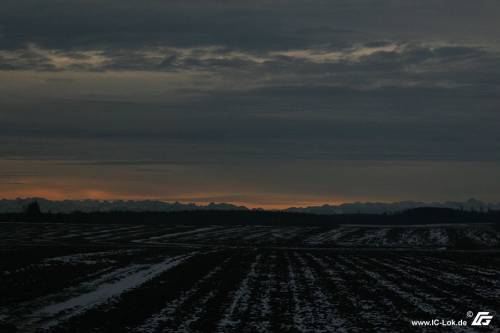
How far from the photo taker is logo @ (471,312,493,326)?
71.5 ft

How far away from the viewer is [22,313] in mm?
23328

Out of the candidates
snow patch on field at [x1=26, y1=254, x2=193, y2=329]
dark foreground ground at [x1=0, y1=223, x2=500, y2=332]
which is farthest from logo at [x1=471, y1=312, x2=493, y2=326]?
snow patch on field at [x1=26, y1=254, x2=193, y2=329]

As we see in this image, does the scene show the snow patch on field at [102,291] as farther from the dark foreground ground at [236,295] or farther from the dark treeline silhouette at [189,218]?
the dark treeline silhouette at [189,218]

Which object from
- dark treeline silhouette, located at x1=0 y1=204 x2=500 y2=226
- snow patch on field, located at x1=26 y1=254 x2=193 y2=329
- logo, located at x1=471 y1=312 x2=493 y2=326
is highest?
dark treeline silhouette, located at x1=0 y1=204 x2=500 y2=226

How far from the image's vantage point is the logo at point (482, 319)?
71.5ft

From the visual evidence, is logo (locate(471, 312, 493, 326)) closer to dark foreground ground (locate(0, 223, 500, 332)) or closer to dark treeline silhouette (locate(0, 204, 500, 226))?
dark foreground ground (locate(0, 223, 500, 332))

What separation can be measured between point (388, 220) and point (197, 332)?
599 ft

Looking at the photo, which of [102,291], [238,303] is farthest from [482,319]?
[102,291]

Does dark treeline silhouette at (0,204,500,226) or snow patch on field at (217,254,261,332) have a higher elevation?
dark treeline silhouette at (0,204,500,226)

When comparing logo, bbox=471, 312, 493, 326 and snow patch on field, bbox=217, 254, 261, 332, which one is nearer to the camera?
snow patch on field, bbox=217, 254, 261, 332

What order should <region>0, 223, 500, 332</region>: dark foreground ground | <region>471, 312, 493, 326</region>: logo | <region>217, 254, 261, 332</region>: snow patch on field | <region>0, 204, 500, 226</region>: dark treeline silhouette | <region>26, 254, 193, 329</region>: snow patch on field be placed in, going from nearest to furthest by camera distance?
<region>217, 254, 261, 332</region>: snow patch on field < <region>0, 223, 500, 332</region>: dark foreground ground < <region>471, 312, 493, 326</region>: logo < <region>26, 254, 193, 329</region>: snow patch on field < <region>0, 204, 500, 226</region>: dark treeline silhouette

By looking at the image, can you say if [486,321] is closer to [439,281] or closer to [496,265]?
[439,281]

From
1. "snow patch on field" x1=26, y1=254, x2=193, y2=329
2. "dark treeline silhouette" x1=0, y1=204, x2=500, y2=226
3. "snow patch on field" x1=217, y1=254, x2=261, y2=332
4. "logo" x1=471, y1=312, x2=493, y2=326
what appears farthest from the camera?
"dark treeline silhouette" x1=0, y1=204, x2=500, y2=226

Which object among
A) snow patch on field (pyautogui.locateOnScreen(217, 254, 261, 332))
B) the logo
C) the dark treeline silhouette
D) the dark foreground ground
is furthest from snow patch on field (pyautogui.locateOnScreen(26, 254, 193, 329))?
the dark treeline silhouette
